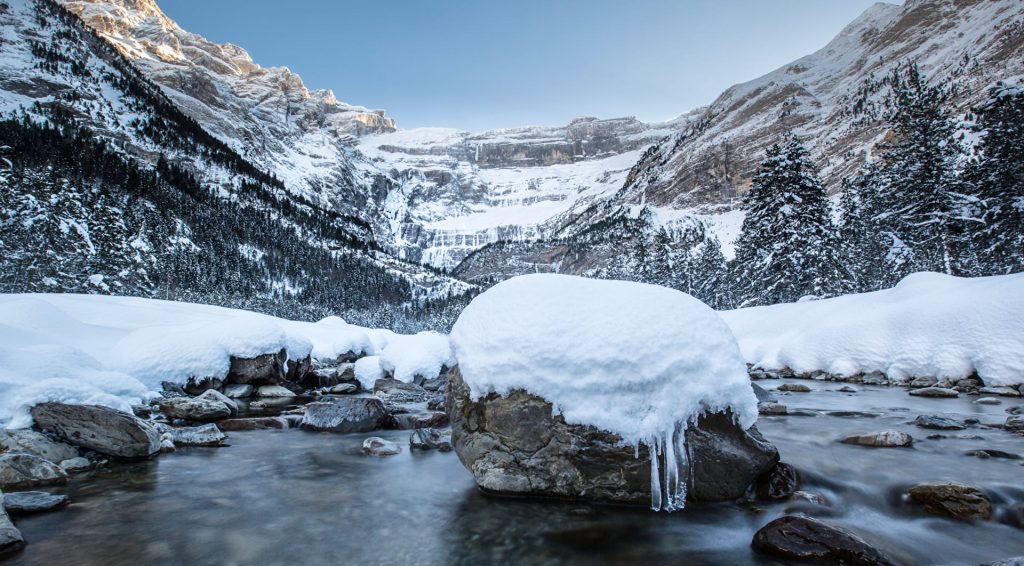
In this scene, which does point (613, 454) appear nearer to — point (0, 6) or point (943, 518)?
point (943, 518)

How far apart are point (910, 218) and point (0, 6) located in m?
183

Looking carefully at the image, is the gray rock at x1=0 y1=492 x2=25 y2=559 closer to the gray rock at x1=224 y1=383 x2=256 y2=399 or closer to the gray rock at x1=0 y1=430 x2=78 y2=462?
the gray rock at x1=0 y1=430 x2=78 y2=462

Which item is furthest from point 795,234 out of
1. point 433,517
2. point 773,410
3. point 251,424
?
point 251,424

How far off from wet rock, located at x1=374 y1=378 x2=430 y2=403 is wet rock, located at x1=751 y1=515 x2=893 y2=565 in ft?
37.8

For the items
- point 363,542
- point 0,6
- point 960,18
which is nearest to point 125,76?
point 0,6

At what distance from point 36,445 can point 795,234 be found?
110 feet

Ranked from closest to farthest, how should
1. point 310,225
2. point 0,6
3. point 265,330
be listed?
1. point 265,330
2. point 0,6
3. point 310,225

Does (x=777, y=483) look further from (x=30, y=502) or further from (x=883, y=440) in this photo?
(x=30, y=502)

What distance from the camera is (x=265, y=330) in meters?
13.8

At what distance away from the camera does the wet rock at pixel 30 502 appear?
471cm

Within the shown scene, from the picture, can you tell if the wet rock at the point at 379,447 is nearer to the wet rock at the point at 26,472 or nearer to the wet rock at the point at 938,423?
the wet rock at the point at 26,472

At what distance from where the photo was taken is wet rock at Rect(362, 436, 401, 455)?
8078 millimetres

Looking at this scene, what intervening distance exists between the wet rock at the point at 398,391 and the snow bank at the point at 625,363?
9.88m

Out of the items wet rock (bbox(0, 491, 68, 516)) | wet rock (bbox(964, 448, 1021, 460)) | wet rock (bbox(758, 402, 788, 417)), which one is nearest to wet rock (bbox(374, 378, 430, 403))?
wet rock (bbox(0, 491, 68, 516))
